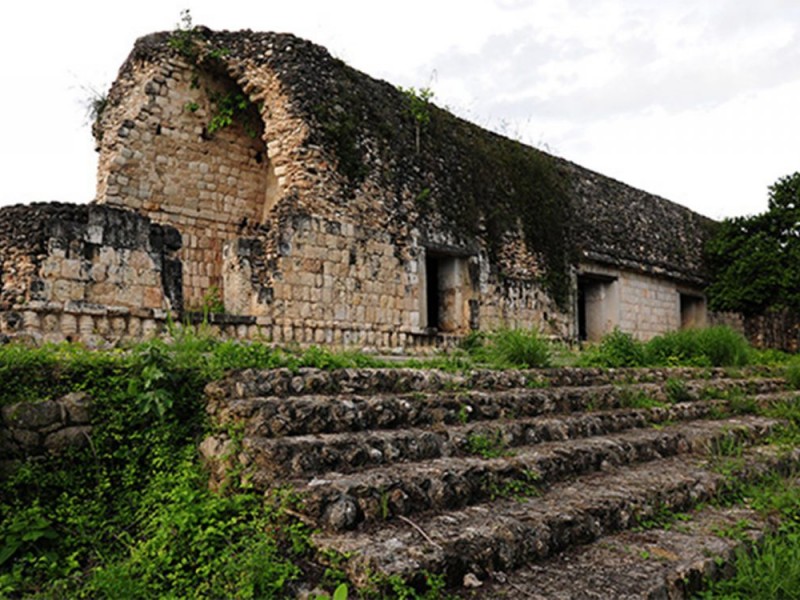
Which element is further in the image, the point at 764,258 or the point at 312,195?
the point at 764,258

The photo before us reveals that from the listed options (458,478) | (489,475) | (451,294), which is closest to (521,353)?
(489,475)

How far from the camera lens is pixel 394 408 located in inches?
176

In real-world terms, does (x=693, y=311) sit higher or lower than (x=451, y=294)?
lower

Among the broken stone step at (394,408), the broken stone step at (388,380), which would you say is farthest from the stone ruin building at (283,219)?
the broken stone step at (394,408)

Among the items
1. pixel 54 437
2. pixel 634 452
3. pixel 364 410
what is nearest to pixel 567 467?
pixel 634 452

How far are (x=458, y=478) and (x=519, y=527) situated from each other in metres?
0.50

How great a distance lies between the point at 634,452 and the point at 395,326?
6.12 metres

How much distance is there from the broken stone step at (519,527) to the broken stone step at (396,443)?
20.6 inches

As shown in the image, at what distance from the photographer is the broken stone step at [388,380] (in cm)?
422

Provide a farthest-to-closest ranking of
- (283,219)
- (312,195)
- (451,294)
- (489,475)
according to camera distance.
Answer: (451,294) < (312,195) < (283,219) < (489,475)

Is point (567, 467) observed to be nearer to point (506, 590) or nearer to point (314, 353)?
point (506, 590)

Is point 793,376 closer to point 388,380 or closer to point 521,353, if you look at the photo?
point 521,353

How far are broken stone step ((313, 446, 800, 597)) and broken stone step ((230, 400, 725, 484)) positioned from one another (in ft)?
1.71

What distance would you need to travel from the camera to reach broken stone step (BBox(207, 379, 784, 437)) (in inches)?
153
